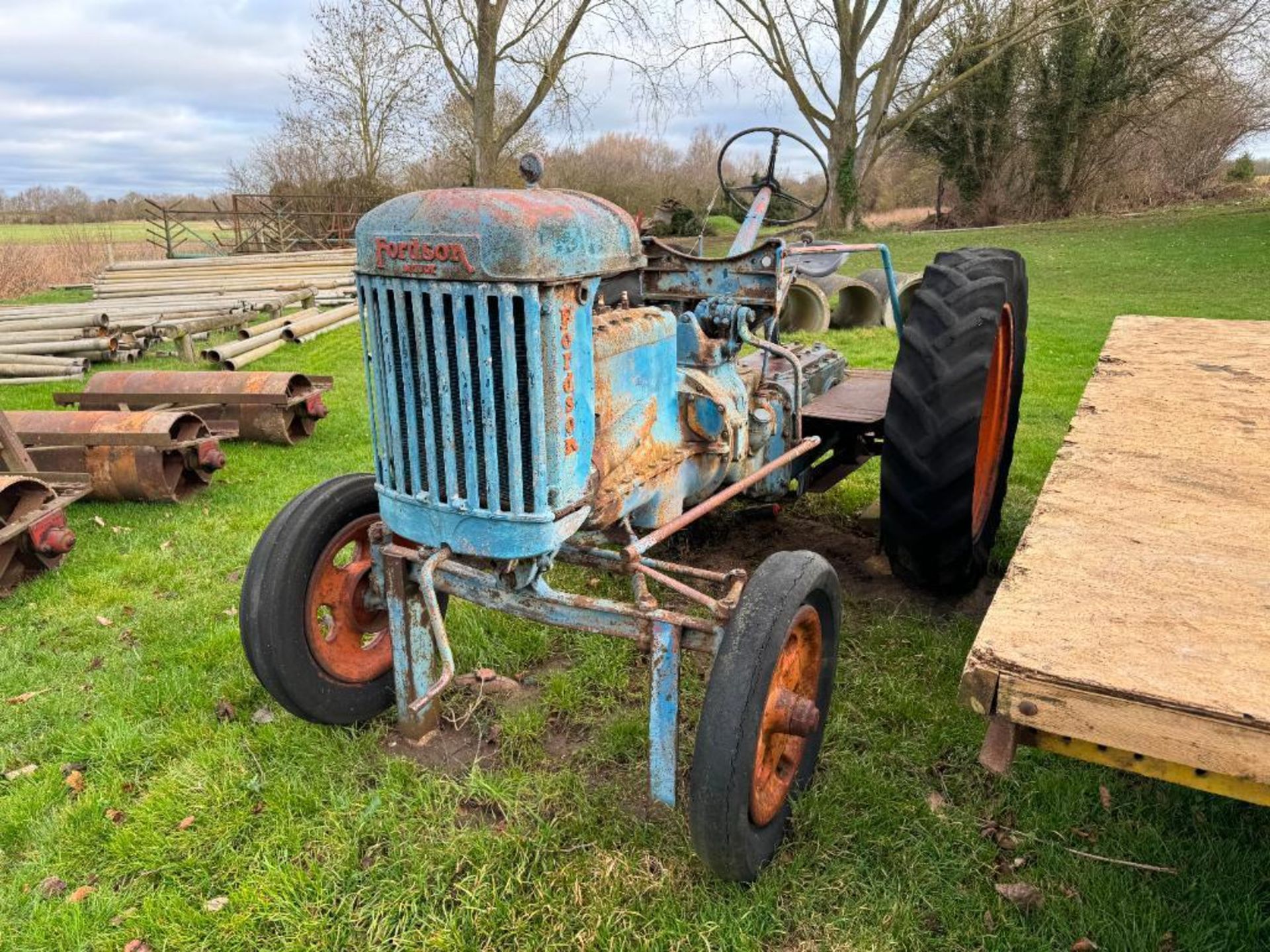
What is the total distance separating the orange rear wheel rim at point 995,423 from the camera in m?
3.71

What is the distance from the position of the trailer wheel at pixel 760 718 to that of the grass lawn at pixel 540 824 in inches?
6.7

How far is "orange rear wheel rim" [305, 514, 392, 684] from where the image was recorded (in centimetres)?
276

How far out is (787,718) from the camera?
89.7 inches

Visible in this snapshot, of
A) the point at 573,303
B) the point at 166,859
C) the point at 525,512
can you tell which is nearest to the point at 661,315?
the point at 573,303

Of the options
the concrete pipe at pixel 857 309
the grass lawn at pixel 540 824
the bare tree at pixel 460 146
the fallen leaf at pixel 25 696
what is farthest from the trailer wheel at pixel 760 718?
the bare tree at pixel 460 146

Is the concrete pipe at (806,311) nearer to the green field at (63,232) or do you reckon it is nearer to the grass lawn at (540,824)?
the grass lawn at (540,824)

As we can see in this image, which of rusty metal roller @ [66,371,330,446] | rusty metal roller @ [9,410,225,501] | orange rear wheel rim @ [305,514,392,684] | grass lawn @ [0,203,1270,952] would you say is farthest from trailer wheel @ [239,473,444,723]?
rusty metal roller @ [66,371,330,446]

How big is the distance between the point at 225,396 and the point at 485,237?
15.8ft

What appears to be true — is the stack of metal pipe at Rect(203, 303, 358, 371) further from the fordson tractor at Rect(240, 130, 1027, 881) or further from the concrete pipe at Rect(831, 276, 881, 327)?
the fordson tractor at Rect(240, 130, 1027, 881)

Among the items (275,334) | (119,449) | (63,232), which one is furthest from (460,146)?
(119,449)

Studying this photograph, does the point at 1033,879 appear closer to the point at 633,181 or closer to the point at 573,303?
the point at 573,303

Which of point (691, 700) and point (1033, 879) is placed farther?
point (691, 700)

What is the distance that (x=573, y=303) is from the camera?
2139 mm

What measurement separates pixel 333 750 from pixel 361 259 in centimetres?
154
